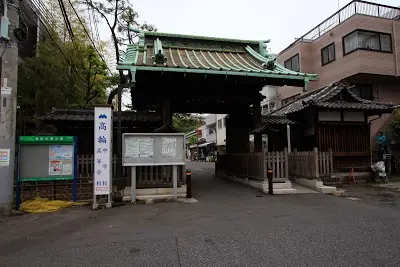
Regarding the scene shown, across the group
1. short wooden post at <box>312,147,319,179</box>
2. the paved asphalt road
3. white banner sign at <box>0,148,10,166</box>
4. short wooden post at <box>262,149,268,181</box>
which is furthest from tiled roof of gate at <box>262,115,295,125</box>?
white banner sign at <box>0,148,10,166</box>

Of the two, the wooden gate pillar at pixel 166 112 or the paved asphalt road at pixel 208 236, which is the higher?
the wooden gate pillar at pixel 166 112

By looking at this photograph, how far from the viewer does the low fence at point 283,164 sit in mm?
10906

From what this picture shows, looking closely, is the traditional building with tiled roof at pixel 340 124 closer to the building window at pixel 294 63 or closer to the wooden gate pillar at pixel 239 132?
the wooden gate pillar at pixel 239 132

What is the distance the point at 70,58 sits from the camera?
17031 mm

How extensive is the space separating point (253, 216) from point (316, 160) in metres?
5.62

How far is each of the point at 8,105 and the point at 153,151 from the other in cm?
431

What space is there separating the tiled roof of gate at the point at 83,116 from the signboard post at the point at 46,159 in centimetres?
357

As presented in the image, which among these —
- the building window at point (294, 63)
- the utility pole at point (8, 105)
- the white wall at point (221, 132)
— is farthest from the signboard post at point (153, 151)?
the white wall at point (221, 132)

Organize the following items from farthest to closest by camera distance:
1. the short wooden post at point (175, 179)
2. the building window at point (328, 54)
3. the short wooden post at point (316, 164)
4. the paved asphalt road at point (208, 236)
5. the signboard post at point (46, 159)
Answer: the building window at point (328, 54) → the short wooden post at point (316, 164) → the short wooden post at point (175, 179) → the signboard post at point (46, 159) → the paved asphalt road at point (208, 236)

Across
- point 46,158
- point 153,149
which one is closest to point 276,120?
point 153,149

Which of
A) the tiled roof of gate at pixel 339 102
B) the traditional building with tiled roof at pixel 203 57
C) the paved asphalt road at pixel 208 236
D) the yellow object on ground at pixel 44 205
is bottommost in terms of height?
the paved asphalt road at pixel 208 236

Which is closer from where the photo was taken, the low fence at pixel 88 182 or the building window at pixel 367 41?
the low fence at pixel 88 182

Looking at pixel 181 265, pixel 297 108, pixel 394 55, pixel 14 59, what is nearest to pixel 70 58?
pixel 14 59

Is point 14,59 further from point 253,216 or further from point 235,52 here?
point 235,52
